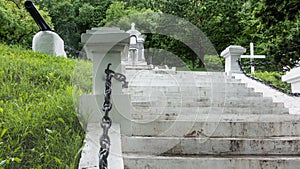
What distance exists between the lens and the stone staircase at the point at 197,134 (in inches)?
111

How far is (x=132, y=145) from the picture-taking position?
303cm

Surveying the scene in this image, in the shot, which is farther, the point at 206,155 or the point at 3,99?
the point at 3,99

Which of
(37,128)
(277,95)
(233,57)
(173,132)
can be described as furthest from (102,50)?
(233,57)

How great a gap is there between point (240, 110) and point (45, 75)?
2.66 m

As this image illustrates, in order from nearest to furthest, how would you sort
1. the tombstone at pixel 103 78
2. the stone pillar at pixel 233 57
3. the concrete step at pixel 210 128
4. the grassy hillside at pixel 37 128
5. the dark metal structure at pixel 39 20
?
the grassy hillside at pixel 37 128 < the tombstone at pixel 103 78 < the concrete step at pixel 210 128 < the stone pillar at pixel 233 57 < the dark metal structure at pixel 39 20

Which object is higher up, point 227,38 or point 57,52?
point 227,38

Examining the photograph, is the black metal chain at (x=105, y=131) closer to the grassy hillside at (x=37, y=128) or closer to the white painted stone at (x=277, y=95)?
the grassy hillside at (x=37, y=128)

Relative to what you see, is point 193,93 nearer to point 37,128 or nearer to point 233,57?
point 37,128

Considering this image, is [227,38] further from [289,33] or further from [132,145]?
[132,145]

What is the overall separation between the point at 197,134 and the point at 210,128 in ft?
0.60

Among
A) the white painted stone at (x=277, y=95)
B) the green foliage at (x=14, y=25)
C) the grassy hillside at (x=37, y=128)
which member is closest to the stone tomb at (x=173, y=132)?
the grassy hillside at (x=37, y=128)

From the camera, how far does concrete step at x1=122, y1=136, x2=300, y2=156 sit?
3.05m

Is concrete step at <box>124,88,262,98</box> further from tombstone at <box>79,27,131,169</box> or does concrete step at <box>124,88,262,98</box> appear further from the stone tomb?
tombstone at <box>79,27,131,169</box>

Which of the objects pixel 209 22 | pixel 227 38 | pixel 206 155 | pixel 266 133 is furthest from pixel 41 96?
pixel 227 38
